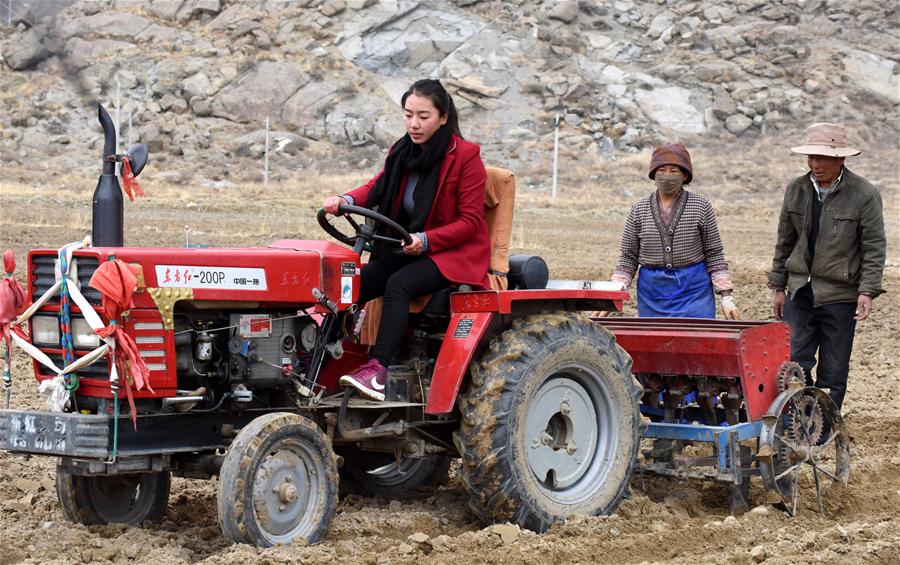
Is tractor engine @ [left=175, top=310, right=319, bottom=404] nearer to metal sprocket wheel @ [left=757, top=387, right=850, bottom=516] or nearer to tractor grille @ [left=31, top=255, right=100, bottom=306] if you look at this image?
tractor grille @ [left=31, top=255, right=100, bottom=306]

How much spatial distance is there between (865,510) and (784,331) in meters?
1.03

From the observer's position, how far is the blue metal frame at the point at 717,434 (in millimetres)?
6129

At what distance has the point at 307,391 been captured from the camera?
538 centimetres

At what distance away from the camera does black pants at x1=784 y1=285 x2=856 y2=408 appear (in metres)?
7.32

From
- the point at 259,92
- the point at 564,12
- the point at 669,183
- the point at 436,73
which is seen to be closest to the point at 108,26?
the point at 259,92

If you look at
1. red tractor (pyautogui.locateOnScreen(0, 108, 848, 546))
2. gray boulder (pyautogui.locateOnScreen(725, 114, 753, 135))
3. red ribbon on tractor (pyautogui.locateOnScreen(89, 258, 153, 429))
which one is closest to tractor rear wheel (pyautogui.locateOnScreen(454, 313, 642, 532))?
red tractor (pyautogui.locateOnScreen(0, 108, 848, 546))

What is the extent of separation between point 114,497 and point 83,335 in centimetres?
104

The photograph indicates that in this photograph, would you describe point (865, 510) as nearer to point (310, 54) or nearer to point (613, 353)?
point (613, 353)

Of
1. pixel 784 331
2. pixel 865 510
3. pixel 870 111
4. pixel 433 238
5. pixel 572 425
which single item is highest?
pixel 870 111

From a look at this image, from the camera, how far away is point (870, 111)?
4103 cm

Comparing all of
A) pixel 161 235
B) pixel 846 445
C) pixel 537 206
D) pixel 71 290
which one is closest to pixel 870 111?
pixel 537 206

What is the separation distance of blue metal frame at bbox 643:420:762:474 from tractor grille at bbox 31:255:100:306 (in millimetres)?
2907

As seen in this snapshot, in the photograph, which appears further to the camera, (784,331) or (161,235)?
(161,235)

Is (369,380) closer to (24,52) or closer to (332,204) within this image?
(332,204)
